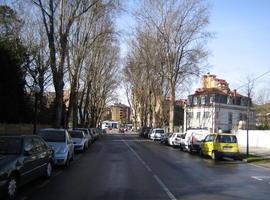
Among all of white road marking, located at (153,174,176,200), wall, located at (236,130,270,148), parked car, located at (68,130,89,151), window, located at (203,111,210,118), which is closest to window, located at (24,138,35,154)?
white road marking, located at (153,174,176,200)

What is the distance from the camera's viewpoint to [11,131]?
107ft

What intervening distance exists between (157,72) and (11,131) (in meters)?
34.1

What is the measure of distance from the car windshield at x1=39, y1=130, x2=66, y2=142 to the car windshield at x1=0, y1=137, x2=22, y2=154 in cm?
747

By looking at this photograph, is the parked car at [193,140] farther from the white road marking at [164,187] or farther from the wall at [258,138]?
the white road marking at [164,187]

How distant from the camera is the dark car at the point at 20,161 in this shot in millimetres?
10844

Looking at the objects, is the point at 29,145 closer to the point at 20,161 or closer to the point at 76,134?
the point at 20,161

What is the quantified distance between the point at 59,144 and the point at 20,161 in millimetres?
8027

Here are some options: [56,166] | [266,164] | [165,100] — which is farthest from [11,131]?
[165,100]

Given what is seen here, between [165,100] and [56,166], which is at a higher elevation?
[165,100]

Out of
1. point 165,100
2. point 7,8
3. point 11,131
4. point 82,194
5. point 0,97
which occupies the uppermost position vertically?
point 7,8

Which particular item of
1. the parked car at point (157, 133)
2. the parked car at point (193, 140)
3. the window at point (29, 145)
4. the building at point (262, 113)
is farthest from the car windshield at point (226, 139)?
the building at point (262, 113)

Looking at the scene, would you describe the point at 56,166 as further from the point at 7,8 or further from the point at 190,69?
the point at 190,69

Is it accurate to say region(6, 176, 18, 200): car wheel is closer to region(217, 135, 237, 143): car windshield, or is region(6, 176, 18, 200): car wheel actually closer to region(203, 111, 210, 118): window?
region(217, 135, 237, 143): car windshield

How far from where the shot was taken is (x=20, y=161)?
12.0m
